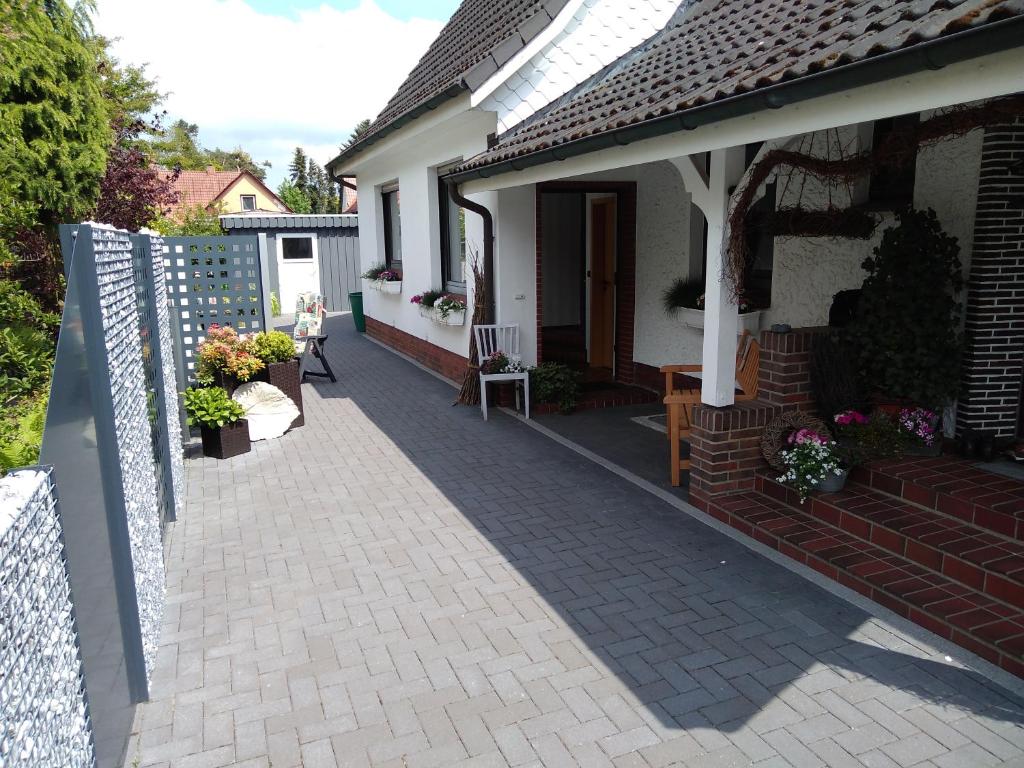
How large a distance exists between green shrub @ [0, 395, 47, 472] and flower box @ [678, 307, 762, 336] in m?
5.66

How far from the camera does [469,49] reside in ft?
33.4

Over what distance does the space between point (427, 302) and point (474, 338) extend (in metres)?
2.45

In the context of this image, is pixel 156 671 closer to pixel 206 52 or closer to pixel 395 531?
pixel 395 531

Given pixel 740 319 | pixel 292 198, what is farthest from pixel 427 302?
pixel 292 198

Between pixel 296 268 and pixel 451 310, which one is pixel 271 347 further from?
pixel 296 268

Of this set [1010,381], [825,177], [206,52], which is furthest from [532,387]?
[206,52]

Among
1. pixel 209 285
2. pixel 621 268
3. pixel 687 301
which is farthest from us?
pixel 621 268

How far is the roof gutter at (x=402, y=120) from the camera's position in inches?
317

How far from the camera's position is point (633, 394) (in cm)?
873

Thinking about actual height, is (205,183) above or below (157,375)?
above

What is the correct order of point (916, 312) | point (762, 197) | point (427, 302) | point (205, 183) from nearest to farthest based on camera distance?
point (916, 312), point (762, 197), point (427, 302), point (205, 183)

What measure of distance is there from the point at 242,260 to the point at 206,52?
97.2 ft

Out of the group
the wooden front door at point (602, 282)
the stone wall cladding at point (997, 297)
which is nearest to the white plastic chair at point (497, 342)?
the wooden front door at point (602, 282)

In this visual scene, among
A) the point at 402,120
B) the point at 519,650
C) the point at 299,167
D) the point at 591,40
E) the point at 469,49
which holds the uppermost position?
the point at 299,167
